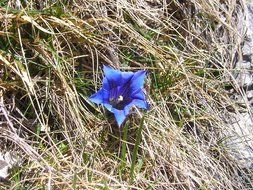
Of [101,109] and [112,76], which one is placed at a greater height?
[112,76]

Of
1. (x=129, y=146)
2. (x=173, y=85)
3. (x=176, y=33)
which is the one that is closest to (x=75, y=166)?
(x=129, y=146)

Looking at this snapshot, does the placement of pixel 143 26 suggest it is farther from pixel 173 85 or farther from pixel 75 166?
pixel 75 166

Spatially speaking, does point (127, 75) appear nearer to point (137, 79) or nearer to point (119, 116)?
point (137, 79)

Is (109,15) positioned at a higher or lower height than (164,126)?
higher

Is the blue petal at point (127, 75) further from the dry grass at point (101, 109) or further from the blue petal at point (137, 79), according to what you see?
the dry grass at point (101, 109)

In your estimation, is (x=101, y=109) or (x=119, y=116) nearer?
(x=119, y=116)

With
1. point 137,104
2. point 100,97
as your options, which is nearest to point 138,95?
point 137,104
